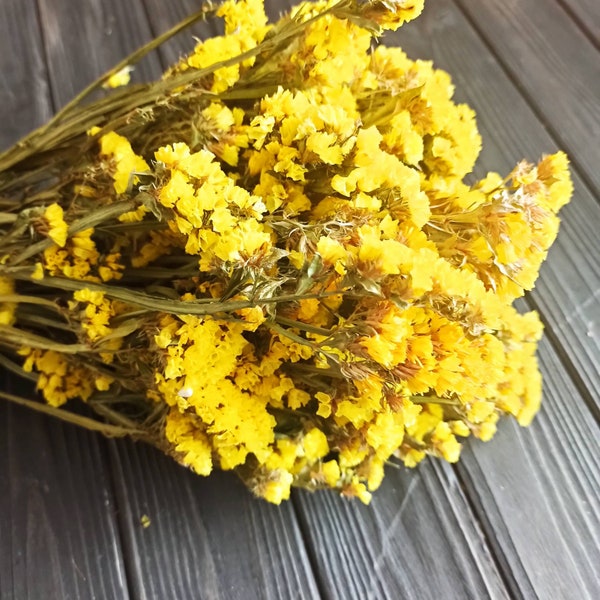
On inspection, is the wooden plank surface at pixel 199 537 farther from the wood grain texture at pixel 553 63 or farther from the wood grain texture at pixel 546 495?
the wood grain texture at pixel 553 63

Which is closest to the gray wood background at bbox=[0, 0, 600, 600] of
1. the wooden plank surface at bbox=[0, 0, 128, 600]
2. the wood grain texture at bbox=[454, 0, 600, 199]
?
the wooden plank surface at bbox=[0, 0, 128, 600]

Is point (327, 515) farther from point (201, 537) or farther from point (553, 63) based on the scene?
point (553, 63)

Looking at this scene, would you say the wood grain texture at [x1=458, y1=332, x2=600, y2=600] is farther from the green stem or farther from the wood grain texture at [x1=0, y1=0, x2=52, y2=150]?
the wood grain texture at [x1=0, y1=0, x2=52, y2=150]

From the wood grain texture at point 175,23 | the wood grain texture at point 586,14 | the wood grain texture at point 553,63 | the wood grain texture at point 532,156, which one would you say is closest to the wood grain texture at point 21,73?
the wood grain texture at point 175,23

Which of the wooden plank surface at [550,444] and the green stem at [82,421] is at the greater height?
the green stem at [82,421]

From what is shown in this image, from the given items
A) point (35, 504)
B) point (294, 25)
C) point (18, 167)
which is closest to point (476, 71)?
point (294, 25)

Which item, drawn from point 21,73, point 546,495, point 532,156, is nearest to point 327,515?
point 546,495
